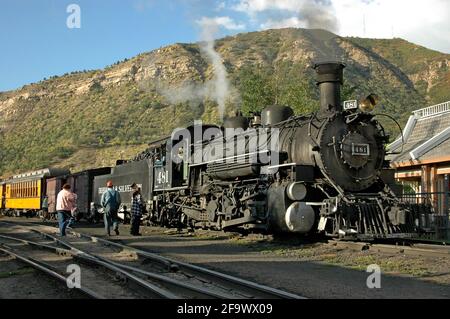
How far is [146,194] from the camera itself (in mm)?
19328

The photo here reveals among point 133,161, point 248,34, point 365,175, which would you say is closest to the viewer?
point 365,175

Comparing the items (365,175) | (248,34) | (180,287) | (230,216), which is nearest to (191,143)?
(230,216)

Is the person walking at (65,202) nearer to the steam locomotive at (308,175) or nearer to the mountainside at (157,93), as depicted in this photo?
the steam locomotive at (308,175)

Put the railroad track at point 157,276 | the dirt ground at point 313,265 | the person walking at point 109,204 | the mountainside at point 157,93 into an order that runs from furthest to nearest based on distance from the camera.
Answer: the mountainside at point 157,93
the person walking at point 109,204
the dirt ground at point 313,265
the railroad track at point 157,276

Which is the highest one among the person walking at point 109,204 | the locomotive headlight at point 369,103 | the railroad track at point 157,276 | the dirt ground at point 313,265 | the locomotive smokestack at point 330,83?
the locomotive smokestack at point 330,83

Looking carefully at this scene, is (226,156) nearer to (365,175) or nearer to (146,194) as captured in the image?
(365,175)

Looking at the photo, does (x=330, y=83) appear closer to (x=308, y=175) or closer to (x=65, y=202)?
(x=308, y=175)

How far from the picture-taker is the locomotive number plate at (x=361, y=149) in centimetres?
1209

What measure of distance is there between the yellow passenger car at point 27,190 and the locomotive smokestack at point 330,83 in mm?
25501

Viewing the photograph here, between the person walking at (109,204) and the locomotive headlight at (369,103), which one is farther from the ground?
the locomotive headlight at (369,103)

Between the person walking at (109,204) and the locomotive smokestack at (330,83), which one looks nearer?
the locomotive smokestack at (330,83)

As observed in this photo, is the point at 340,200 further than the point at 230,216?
No

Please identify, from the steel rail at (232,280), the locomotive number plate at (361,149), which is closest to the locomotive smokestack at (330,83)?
the locomotive number plate at (361,149)
